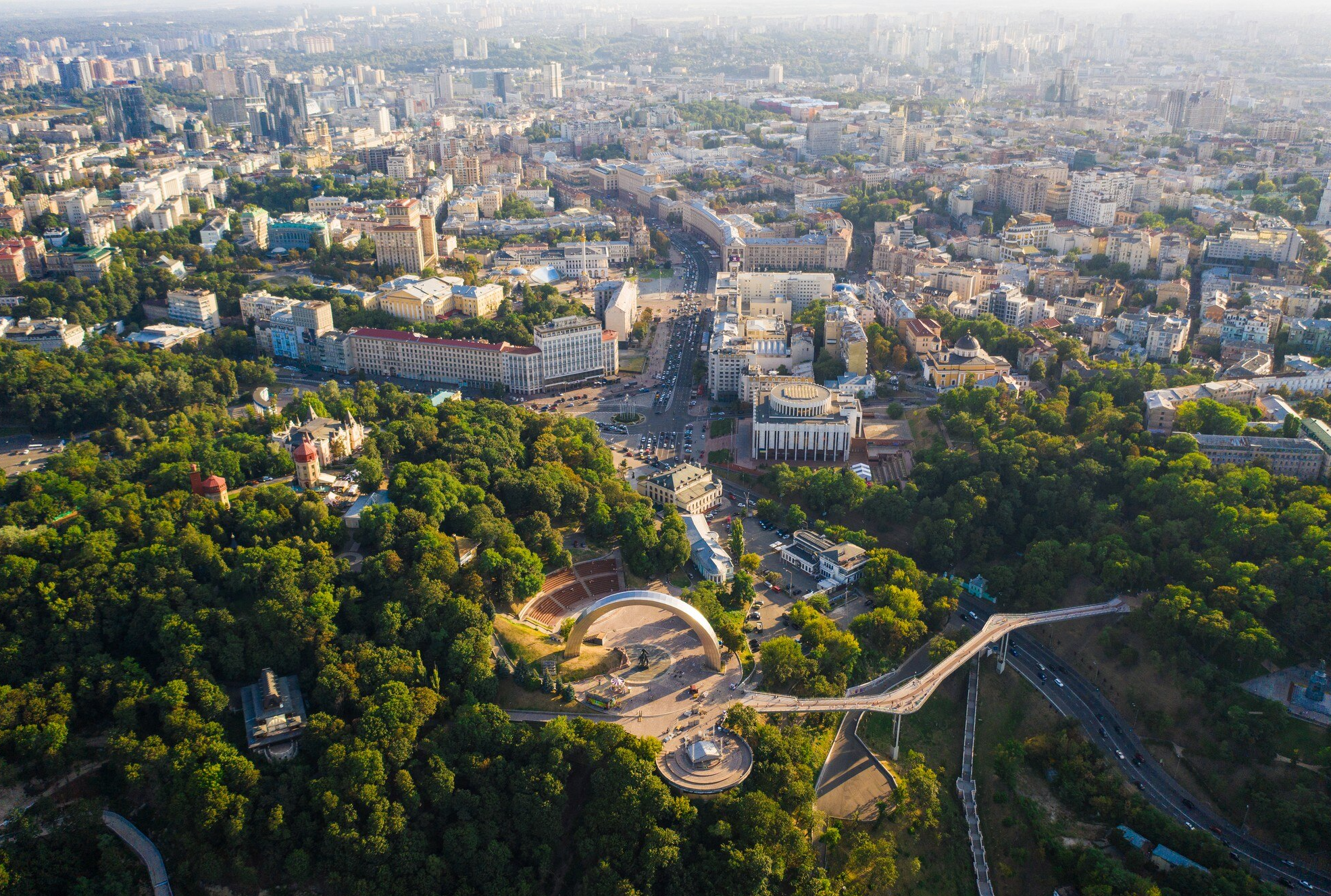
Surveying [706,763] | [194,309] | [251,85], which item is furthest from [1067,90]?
[706,763]

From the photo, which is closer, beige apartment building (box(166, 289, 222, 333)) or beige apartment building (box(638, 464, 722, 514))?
beige apartment building (box(638, 464, 722, 514))

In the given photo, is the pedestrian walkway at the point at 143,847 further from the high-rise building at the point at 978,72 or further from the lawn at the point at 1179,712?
the high-rise building at the point at 978,72

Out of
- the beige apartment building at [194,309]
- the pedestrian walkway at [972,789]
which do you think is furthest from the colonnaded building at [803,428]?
the beige apartment building at [194,309]

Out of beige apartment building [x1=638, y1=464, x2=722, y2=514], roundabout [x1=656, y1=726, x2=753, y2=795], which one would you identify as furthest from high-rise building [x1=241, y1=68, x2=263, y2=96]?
roundabout [x1=656, y1=726, x2=753, y2=795]

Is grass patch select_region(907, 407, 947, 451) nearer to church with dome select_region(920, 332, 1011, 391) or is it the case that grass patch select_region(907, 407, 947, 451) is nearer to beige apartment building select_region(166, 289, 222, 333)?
church with dome select_region(920, 332, 1011, 391)

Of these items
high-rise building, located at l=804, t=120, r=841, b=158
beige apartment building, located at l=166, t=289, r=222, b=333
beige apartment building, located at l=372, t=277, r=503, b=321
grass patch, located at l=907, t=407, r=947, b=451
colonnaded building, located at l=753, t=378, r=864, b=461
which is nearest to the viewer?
colonnaded building, located at l=753, t=378, r=864, b=461

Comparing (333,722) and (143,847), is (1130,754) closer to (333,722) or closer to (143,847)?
(333,722)

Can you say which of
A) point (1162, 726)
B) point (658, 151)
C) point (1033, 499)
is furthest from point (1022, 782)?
point (658, 151)
